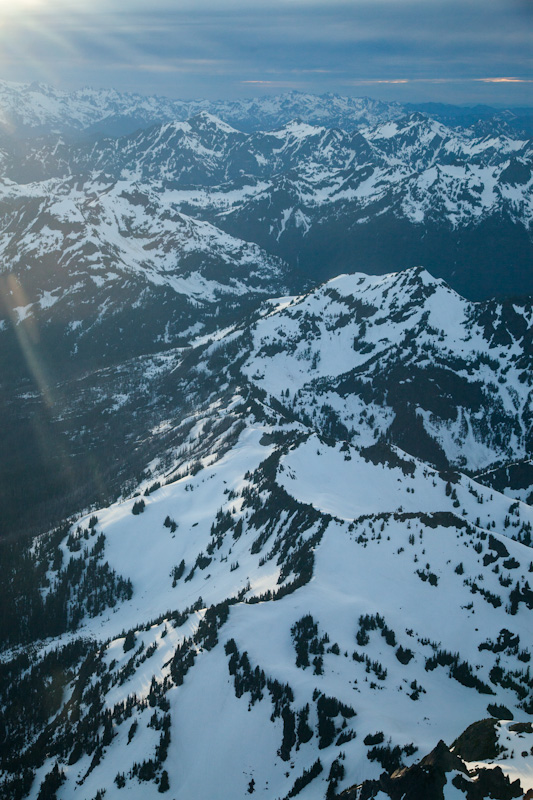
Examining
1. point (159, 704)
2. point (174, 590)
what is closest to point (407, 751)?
point (159, 704)

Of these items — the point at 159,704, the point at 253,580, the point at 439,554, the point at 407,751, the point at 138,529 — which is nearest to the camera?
the point at 407,751

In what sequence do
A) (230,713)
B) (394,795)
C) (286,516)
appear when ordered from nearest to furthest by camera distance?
(394,795) < (230,713) < (286,516)

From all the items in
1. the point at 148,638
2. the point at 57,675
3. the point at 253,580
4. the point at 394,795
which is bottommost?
the point at 57,675

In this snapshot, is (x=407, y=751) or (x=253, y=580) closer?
(x=407, y=751)

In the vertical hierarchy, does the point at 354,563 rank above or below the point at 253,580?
above

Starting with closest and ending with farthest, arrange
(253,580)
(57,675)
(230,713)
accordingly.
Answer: (230,713) → (253,580) → (57,675)

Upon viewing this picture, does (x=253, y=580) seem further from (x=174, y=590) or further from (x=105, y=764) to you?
(x=105, y=764)

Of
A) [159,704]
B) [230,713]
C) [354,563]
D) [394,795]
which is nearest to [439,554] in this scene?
[354,563]

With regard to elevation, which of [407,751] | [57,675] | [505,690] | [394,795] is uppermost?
[394,795]

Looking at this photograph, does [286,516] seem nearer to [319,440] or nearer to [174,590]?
[174,590]
